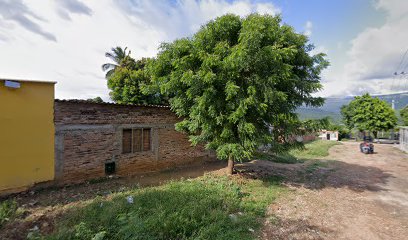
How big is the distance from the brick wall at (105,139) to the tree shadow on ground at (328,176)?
3950 mm

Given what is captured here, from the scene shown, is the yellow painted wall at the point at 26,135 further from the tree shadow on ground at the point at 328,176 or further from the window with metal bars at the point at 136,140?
the tree shadow on ground at the point at 328,176

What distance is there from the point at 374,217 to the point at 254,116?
177 inches

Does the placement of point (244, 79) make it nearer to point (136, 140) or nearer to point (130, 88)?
point (136, 140)

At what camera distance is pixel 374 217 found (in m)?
5.66

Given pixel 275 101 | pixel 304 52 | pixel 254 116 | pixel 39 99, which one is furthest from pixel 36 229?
pixel 304 52

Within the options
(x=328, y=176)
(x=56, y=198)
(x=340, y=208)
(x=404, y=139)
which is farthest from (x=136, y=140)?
(x=404, y=139)

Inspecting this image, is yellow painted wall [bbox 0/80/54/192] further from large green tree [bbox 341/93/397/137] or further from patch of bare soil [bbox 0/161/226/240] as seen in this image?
large green tree [bbox 341/93/397/137]

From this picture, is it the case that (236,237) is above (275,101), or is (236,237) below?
below

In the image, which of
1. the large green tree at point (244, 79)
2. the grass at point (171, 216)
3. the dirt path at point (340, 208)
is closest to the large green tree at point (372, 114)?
the dirt path at point (340, 208)

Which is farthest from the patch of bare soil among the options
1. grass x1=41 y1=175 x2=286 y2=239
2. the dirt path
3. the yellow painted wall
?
the dirt path

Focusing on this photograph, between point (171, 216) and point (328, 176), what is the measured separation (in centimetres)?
917

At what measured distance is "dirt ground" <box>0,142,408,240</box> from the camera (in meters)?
4.66

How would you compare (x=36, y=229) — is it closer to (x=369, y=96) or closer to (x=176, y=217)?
(x=176, y=217)

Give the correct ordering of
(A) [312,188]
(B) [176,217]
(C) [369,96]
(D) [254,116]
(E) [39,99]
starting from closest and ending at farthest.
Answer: (B) [176,217] → (E) [39,99] → (D) [254,116] → (A) [312,188] → (C) [369,96]
